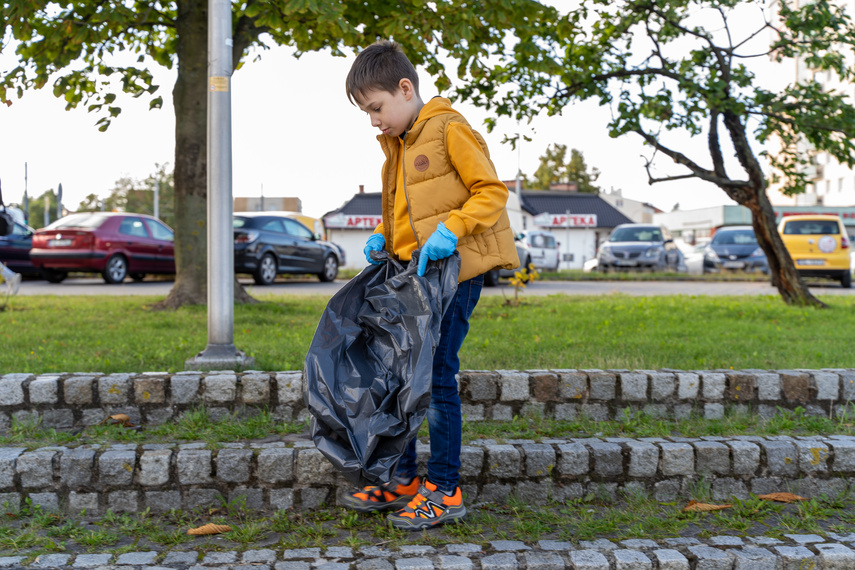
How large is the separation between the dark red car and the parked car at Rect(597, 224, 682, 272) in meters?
11.8

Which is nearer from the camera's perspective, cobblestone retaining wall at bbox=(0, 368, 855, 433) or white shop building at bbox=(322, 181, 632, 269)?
cobblestone retaining wall at bbox=(0, 368, 855, 433)

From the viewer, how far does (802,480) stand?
361 centimetres

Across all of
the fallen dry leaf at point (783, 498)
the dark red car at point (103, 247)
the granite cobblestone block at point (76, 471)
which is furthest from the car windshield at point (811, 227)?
the granite cobblestone block at point (76, 471)

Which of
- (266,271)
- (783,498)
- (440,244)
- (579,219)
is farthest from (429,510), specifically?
(579,219)

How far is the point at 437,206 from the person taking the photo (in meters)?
3.03

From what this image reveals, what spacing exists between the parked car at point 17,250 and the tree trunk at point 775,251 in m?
13.1

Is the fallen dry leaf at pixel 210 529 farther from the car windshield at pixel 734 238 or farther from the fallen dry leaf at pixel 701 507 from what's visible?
the car windshield at pixel 734 238

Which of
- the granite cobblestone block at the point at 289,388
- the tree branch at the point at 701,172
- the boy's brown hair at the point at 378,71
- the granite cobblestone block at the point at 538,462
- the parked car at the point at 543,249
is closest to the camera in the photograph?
the boy's brown hair at the point at 378,71

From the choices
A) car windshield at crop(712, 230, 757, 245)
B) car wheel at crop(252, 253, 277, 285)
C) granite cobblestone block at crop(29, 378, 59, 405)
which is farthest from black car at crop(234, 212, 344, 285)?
car windshield at crop(712, 230, 757, 245)

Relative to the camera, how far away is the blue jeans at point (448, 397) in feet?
10.1

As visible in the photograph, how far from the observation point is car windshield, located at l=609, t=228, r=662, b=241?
20922 mm

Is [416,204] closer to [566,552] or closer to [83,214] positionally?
[566,552]

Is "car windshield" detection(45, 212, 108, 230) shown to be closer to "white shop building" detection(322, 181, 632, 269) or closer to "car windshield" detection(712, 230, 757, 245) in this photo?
"car windshield" detection(712, 230, 757, 245)

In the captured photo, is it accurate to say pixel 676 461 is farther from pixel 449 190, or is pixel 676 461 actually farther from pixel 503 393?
pixel 449 190
